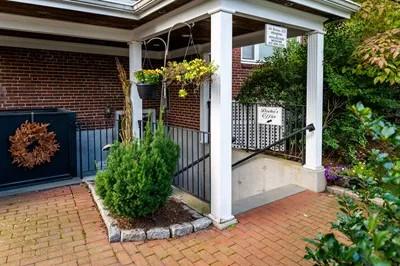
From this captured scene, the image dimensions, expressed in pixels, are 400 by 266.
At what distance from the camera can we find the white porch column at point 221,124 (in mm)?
3570

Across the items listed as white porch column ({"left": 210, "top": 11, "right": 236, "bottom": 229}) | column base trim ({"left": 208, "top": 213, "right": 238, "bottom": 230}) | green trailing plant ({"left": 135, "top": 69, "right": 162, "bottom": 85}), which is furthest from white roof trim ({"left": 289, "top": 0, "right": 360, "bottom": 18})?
column base trim ({"left": 208, "top": 213, "right": 238, "bottom": 230})

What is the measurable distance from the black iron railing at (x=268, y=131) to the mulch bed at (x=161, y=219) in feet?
7.48

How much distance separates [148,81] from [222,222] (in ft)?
6.57

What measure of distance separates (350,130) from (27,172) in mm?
5299

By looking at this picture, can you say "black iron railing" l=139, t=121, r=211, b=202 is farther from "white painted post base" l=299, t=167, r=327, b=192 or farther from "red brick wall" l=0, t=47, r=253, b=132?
"red brick wall" l=0, t=47, r=253, b=132

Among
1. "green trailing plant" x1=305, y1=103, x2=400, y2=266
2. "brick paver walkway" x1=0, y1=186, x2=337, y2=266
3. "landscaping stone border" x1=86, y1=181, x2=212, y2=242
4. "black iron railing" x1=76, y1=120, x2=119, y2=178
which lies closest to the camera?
"green trailing plant" x1=305, y1=103, x2=400, y2=266

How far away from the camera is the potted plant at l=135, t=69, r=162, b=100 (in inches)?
162

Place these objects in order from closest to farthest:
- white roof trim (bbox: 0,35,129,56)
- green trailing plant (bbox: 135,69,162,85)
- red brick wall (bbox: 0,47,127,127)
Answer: green trailing plant (bbox: 135,69,162,85), white roof trim (bbox: 0,35,129,56), red brick wall (bbox: 0,47,127,127)

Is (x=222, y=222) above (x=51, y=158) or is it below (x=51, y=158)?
below

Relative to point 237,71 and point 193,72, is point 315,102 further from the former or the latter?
point 237,71

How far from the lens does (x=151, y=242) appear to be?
331 cm

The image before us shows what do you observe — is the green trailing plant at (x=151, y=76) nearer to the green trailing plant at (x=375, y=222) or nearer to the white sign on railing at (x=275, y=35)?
the white sign on railing at (x=275, y=35)

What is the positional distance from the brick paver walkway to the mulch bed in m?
0.25

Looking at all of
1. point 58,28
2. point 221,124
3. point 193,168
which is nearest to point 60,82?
point 58,28
